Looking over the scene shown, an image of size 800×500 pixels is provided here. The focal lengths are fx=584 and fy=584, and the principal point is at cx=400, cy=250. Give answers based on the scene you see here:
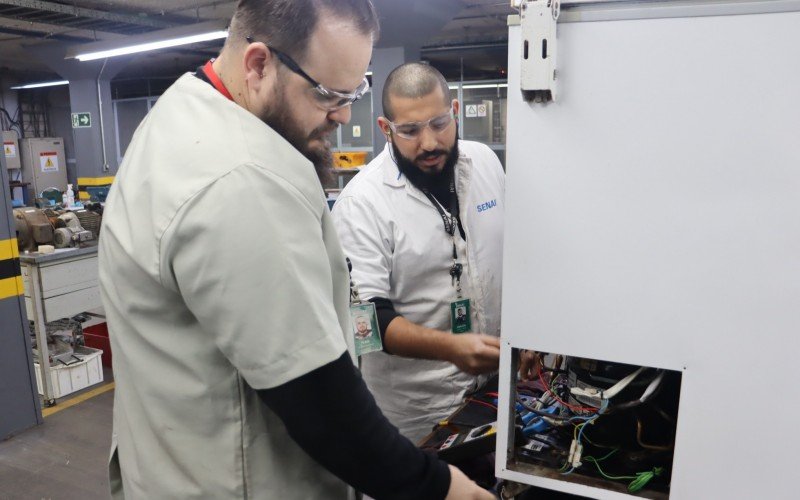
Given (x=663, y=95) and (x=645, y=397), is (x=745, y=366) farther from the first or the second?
(x=663, y=95)

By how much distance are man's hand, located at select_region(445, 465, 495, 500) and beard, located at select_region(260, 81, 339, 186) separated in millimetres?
551

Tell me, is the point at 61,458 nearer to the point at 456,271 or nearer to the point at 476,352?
the point at 456,271

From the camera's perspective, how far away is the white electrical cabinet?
0.80 meters

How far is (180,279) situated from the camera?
0.74 m

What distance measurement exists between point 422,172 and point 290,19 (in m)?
0.88

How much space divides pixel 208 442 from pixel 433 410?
93 cm

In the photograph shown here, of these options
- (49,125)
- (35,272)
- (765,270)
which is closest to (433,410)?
(765,270)

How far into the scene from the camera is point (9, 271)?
10.0 feet

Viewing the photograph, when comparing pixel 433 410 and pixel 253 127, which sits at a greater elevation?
pixel 253 127

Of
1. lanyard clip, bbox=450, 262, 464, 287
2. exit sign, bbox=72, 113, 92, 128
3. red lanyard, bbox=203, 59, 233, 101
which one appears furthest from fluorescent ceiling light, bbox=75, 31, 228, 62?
red lanyard, bbox=203, 59, 233, 101

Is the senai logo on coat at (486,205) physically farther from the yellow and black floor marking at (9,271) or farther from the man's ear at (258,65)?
the yellow and black floor marking at (9,271)

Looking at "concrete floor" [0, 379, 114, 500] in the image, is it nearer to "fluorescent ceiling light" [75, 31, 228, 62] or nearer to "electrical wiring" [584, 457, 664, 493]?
"electrical wiring" [584, 457, 664, 493]

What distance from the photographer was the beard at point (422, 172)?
1677 millimetres

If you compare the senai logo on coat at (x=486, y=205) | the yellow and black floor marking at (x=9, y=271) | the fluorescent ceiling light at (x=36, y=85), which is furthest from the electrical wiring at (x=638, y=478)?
the fluorescent ceiling light at (x=36, y=85)
